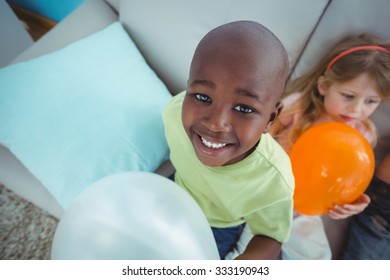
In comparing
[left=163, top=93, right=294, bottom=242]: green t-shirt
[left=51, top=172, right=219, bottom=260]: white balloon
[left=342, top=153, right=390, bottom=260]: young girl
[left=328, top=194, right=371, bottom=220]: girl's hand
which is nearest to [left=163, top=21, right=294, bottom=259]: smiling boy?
A: [left=163, top=93, right=294, bottom=242]: green t-shirt

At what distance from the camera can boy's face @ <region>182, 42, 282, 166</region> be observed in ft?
1.50

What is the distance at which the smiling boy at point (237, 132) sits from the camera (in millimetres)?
459

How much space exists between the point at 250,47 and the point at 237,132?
0.13 metres

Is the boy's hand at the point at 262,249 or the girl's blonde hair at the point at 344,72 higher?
the girl's blonde hair at the point at 344,72

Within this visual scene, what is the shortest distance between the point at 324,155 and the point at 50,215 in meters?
0.79

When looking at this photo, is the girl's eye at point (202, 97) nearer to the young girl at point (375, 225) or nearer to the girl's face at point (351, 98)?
the girl's face at point (351, 98)

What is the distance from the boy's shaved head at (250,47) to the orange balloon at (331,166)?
38 cm

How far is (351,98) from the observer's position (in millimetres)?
830

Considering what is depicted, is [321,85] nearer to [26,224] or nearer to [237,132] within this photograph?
[237,132]

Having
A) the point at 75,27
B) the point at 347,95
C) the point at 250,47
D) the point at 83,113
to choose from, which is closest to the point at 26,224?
the point at 83,113

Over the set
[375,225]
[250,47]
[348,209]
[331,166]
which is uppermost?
[250,47]

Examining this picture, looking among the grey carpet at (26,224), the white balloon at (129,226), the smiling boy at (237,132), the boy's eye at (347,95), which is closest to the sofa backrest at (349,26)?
the boy's eye at (347,95)

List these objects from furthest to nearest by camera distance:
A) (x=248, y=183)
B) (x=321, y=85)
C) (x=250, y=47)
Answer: (x=321, y=85) < (x=248, y=183) < (x=250, y=47)

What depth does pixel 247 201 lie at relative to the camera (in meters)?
0.67
